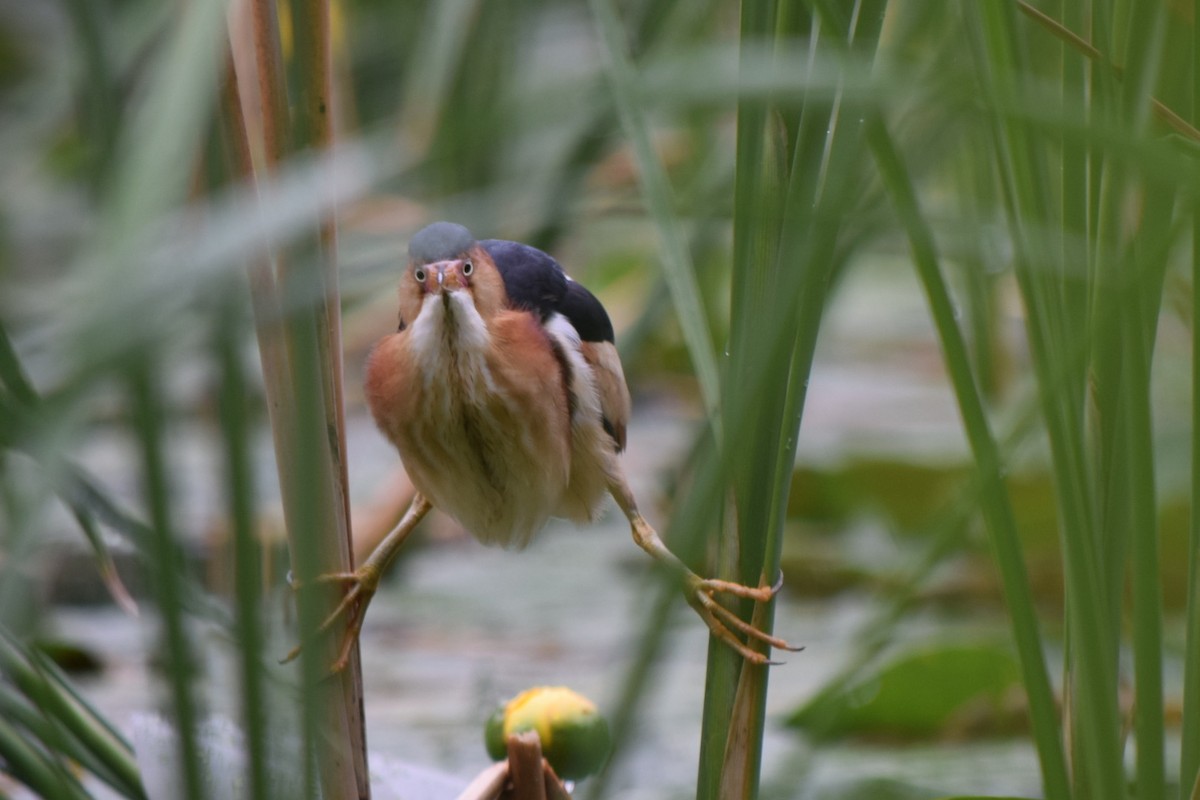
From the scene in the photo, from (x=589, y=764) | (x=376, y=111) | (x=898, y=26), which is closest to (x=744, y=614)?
(x=589, y=764)

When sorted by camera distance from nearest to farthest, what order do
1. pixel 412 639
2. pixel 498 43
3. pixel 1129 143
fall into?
pixel 1129 143, pixel 412 639, pixel 498 43

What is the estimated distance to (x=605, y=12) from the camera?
673 millimetres

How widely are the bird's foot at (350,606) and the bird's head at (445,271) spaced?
0.17 meters

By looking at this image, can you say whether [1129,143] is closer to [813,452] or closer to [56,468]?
[56,468]

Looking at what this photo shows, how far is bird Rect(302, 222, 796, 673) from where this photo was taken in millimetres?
869

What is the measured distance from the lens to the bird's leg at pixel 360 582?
0.73 meters

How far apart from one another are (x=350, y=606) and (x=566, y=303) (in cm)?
27

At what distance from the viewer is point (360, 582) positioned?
33.7 inches

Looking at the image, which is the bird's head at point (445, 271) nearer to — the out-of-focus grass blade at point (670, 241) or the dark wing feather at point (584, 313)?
the dark wing feather at point (584, 313)

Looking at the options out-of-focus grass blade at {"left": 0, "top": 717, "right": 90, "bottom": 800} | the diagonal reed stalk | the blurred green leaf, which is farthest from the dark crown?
the blurred green leaf

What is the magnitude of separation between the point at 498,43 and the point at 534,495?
1.18m

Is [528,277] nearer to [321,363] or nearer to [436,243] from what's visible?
[436,243]

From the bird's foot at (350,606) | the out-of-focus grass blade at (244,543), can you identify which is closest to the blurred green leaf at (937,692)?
the bird's foot at (350,606)

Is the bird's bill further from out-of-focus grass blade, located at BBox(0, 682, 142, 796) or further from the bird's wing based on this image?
out-of-focus grass blade, located at BBox(0, 682, 142, 796)
